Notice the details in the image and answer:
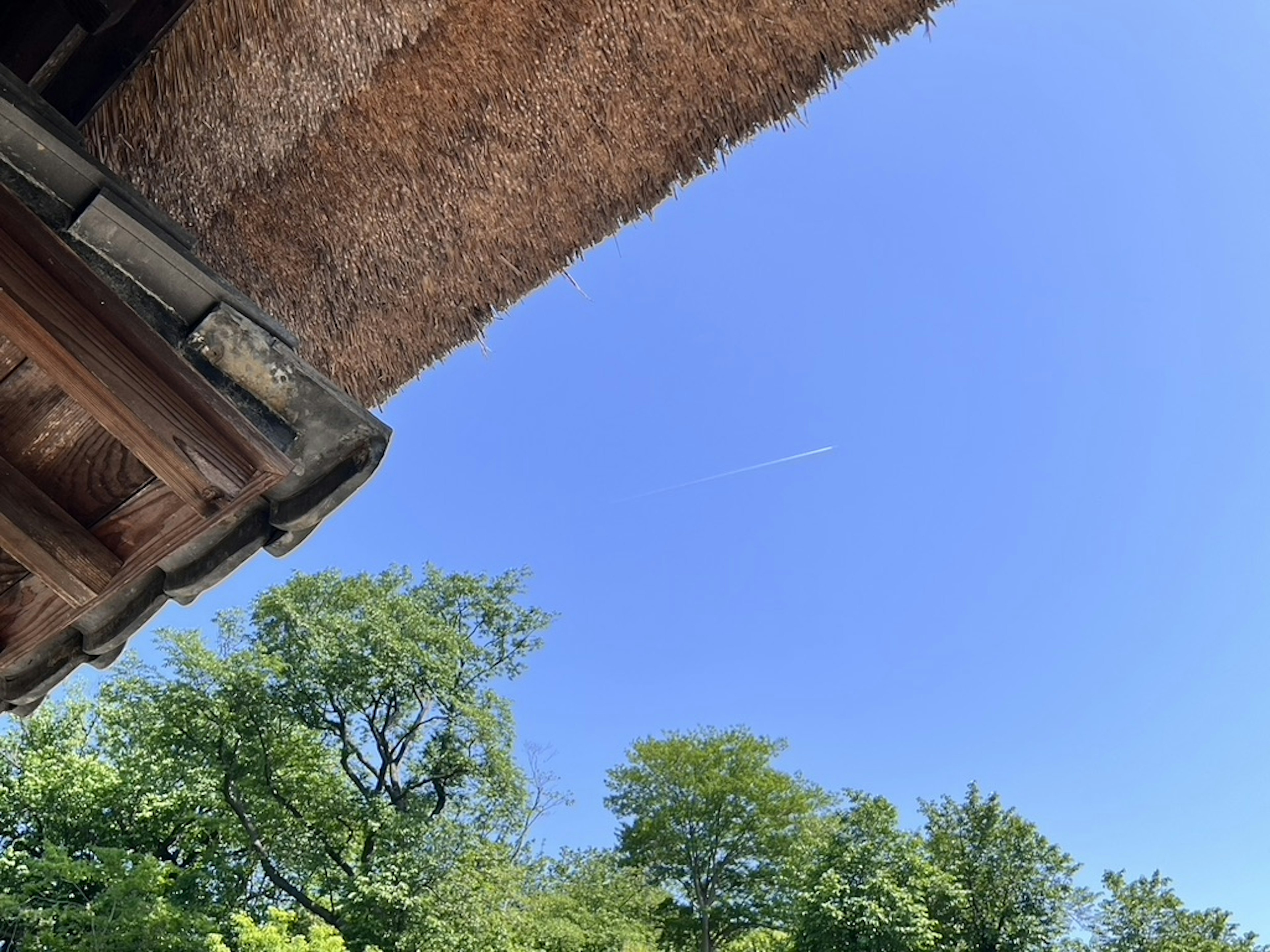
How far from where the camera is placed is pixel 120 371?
1.04 meters

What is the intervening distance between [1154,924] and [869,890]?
5324mm

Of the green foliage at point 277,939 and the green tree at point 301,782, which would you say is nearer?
the green foliage at point 277,939

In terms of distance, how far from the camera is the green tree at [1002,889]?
14453mm

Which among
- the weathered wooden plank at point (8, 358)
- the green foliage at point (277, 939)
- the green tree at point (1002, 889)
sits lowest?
the green foliage at point (277, 939)

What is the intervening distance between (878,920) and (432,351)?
44.3ft

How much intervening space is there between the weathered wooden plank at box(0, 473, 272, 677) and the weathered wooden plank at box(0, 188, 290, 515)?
0.04 m

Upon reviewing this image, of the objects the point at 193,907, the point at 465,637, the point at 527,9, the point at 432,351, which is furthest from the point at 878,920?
the point at 527,9

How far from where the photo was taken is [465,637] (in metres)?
16.7

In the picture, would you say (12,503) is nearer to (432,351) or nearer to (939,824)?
(432,351)

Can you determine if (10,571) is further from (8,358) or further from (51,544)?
(8,358)

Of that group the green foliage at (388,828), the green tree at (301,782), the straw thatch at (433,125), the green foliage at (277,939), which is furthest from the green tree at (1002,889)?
the straw thatch at (433,125)

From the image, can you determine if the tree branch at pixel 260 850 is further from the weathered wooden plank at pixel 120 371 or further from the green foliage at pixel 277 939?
the weathered wooden plank at pixel 120 371

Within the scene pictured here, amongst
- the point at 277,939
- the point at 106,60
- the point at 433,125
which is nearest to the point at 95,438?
the point at 106,60

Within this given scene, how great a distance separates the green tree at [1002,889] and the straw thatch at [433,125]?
15448mm
